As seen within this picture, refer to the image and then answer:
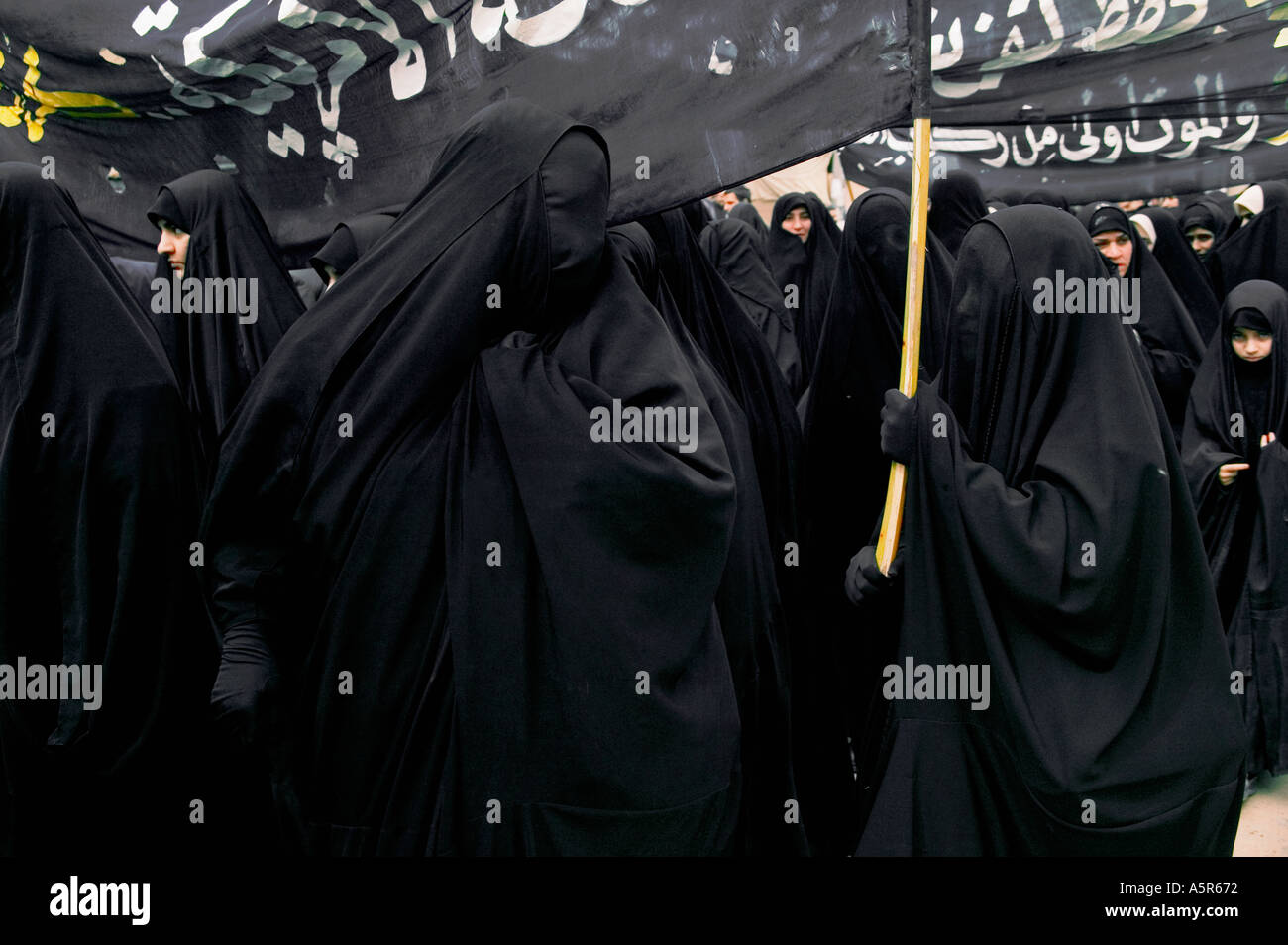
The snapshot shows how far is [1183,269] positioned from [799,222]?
6.93 ft

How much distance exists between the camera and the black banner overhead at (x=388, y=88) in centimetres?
241

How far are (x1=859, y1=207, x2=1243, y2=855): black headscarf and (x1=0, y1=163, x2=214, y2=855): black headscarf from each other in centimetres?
178

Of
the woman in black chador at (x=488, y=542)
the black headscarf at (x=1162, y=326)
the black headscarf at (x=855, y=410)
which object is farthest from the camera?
the black headscarf at (x=1162, y=326)

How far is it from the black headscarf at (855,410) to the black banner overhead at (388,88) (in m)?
1.45

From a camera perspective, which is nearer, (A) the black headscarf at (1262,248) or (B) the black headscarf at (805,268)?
(B) the black headscarf at (805,268)

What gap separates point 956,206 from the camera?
181 inches

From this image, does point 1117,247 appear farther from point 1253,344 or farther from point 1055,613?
point 1055,613

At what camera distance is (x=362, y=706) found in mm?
2117

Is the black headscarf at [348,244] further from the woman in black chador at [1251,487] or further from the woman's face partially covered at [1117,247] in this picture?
the woman's face partially covered at [1117,247]

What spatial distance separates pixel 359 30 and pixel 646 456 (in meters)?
1.53

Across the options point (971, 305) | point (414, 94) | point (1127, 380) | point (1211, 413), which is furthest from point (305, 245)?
point (1211, 413)

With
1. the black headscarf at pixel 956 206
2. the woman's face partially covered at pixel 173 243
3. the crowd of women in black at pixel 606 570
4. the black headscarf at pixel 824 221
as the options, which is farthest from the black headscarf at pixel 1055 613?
the black headscarf at pixel 824 221

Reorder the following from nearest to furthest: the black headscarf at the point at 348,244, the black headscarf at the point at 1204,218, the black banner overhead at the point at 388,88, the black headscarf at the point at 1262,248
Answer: the black banner overhead at the point at 388,88, the black headscarf at the point at 348,244, the black headscarf at the point at 1262,248, the black headscarf at the point at 1204,218

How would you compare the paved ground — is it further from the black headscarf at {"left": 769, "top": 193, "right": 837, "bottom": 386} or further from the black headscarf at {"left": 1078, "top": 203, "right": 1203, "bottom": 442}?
the black headscarf at {"left": 769, "top": 193, "right": 837, "bottom": 386}
